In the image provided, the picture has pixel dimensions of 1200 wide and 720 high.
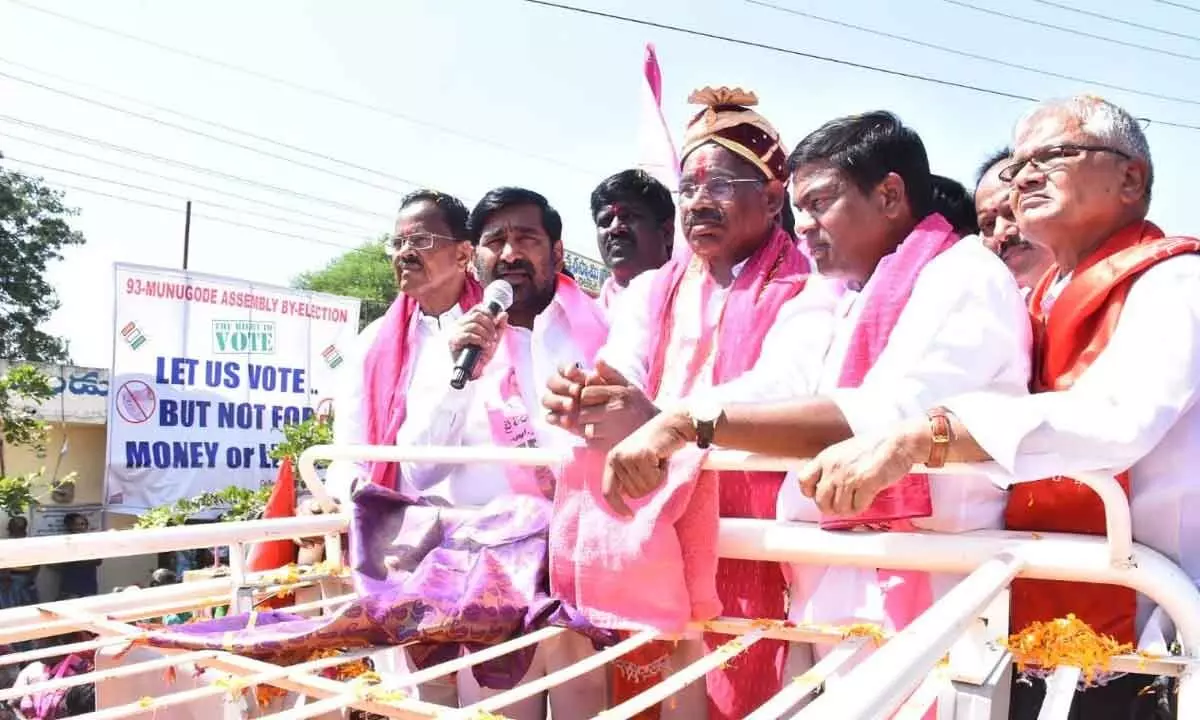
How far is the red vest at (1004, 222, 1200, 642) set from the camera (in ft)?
5.12

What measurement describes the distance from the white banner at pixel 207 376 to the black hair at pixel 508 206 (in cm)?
812

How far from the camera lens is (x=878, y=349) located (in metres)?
1.82

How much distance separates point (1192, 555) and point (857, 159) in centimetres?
93

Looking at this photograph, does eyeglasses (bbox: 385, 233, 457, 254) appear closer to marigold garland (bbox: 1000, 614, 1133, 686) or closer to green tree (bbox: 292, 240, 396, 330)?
marigold garland (bbox: 1000, 614, 1133, 686)

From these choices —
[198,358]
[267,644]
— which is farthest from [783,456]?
[198,358]

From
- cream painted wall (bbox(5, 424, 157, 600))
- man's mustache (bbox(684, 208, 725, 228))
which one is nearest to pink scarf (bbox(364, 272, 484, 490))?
man's mustache (bbox(684, 208, 725, 228))

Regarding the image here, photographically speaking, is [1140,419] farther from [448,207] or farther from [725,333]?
[448,207]

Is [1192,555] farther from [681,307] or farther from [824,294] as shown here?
[681,307]

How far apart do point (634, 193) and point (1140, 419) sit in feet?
8.27

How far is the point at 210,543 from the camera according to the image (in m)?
2.28

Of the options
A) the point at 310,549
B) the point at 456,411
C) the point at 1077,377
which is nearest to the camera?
the point at 1077,377

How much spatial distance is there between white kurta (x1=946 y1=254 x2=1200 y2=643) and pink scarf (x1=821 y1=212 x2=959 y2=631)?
0.27 m

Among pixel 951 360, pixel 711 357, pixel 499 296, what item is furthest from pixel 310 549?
pixel 951 360

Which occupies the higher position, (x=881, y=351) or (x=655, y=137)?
(x=655, y=137)
